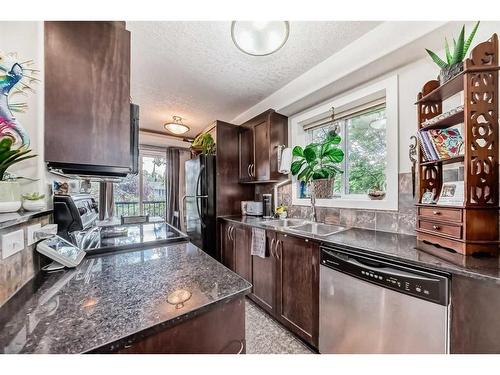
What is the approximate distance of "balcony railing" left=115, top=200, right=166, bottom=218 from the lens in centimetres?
448

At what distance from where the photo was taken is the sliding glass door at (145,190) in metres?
4.44

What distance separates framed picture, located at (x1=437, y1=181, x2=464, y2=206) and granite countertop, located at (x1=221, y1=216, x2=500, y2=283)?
0.28m

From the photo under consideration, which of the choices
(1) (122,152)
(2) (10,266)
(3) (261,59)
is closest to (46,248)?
(2) (10,266)

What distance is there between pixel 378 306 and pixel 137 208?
485cm

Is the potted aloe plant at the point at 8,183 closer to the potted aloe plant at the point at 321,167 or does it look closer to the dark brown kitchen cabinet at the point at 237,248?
the dark brown kitchen cabinet at the point at 237,248

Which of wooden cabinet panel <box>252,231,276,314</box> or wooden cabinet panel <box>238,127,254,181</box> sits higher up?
wooden cabinet panel <box>238,127,254,181</box>

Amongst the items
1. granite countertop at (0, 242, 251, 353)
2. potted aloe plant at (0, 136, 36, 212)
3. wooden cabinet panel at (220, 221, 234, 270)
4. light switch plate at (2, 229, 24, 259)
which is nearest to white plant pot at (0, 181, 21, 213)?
potted aloe plant at (0, 136, 36, 212)

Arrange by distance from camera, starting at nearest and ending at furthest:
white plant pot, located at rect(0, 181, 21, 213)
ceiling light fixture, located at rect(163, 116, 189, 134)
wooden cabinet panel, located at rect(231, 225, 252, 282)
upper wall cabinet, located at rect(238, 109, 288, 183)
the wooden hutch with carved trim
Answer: white plant pot, located at rect(0, 181, 21, 213) < the wooden hutch with carved trim < wooden cabinet panel, located at rect(231, 225, 252, 282) < upper wall cabinet, located at rect(238, 109, 288, 183) < ceiling light fixture, located at rect(163, 116, 189, 134)

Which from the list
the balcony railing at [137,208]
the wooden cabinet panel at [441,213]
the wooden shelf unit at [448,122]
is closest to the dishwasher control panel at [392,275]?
the wooden cabinet panel at [441,213]

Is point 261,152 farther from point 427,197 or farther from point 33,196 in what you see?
point 33,196

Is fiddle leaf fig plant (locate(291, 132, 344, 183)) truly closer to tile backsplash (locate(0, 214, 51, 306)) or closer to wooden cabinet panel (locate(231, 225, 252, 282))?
wooden cabinet panel (locate(231, 225, 252, 282))

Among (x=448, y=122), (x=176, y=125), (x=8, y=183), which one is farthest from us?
(x=176, y=125)

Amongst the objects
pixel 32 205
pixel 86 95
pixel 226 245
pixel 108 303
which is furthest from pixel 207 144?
pixel 108 303

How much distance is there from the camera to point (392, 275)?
104cm
